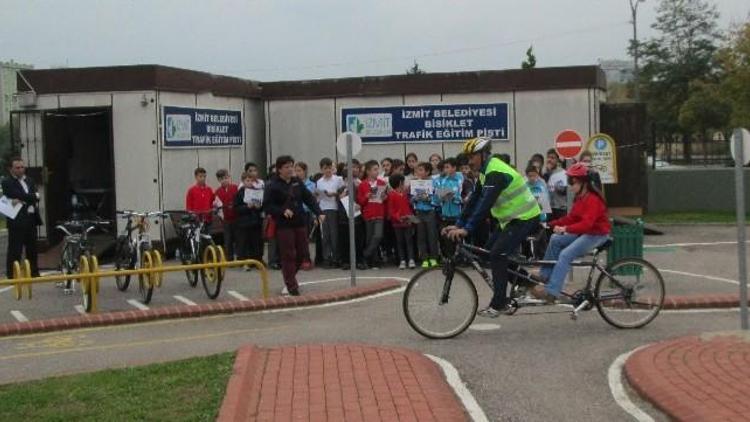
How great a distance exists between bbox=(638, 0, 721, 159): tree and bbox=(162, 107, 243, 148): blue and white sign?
43624 mm

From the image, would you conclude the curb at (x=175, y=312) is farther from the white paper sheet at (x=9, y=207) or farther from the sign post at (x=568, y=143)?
the white paper sheet at (x=9, y=207)

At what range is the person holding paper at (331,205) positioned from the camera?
1650cm

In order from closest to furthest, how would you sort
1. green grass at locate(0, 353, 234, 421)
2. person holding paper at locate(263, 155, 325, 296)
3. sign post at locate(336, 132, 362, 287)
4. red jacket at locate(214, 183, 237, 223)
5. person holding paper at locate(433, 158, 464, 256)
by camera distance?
1. green grass at locate(0, 353, 234, 421)
2. person holding paper at locate(263, 155, 325, 296)
3. sign post at locate(336, 132, 362, 287)
4. person holding paper at locate(433, 158, 464, 256)
5. red jacket at locate(214, 183, 237, 223)

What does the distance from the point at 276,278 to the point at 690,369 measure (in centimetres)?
847

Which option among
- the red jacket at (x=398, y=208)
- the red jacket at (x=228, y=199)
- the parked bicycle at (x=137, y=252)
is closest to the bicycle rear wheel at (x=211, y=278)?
the parked bicycle at (x=137, y=252)

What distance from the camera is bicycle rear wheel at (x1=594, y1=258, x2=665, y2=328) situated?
32.1 ft

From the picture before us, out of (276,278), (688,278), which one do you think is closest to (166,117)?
(276,278)

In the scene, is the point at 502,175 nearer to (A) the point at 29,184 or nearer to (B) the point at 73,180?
(A) the point at 29,184

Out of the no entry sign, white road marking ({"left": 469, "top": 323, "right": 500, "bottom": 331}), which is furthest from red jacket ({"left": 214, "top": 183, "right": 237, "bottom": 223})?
white road marking ({"left": 469, "top": 323, "right": 500, "bottom": 331})

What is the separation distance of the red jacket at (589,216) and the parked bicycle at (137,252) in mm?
5588

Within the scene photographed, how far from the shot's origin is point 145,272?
11.8m

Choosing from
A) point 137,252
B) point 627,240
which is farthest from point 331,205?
point 627,240

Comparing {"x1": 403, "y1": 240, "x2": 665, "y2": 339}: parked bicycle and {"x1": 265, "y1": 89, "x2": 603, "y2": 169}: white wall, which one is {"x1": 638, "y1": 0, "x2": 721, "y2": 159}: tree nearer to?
{"x1": 265, "y1": 89, "x2": 603, "y2": 169}: white wall

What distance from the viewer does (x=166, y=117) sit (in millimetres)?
19062
